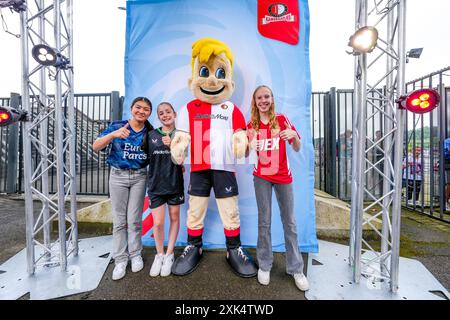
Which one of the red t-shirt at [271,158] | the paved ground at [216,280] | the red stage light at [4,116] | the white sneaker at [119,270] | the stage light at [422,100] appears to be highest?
the stage light at [422,100]

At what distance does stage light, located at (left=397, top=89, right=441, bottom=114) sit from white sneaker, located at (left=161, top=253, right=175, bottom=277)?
9.44 feet

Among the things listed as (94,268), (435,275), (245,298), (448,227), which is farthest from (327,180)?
(94,268)

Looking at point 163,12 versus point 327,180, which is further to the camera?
point 327,180

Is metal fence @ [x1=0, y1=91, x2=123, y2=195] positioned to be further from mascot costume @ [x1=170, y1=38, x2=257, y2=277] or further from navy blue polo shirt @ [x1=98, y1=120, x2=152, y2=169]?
mascot costume @ [x1=170, y1=38, x2=257, y2=277]

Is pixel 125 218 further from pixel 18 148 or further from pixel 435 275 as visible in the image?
pixel 18 148

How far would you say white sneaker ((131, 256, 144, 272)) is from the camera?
2577 millimetres

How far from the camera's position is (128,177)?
2.48m

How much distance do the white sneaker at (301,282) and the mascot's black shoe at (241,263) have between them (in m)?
0.44

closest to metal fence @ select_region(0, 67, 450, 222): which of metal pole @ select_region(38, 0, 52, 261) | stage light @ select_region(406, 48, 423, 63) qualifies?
stage light @ select_region(406, 48, 423, 63)

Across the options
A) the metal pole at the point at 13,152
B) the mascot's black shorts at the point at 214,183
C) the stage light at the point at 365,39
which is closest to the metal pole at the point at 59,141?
the mascot's black shorts at the point at 214,183

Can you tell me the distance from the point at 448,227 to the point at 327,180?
2.06m

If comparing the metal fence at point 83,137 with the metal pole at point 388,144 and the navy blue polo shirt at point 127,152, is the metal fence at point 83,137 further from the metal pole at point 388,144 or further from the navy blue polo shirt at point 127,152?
the metal pole at point 388,144

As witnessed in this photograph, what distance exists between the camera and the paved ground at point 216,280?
223 centimetres

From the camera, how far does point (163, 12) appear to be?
304cm
